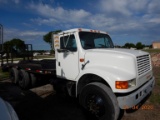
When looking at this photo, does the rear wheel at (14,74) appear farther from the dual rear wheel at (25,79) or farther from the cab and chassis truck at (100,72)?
the cab and chassis truck at (100,72)

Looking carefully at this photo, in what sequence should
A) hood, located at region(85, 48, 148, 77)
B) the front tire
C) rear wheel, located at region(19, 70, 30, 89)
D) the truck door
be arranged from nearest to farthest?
hood, located at region(85, 48, 148, 77), the truck door, rear wheel, located at region(19, 70, 30, 89), the front tire

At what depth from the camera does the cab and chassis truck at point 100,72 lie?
3.75 m

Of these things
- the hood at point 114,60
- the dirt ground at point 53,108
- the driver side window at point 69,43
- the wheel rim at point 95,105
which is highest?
the driver side window at point 69,43

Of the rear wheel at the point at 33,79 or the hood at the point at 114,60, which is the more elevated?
the hood at the point at 114,60

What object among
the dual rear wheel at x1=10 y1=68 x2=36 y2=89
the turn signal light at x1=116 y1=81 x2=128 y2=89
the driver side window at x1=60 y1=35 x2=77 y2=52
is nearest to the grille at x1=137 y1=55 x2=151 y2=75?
the turn signal light at x1=116 y1=81 x2=128 y2=89

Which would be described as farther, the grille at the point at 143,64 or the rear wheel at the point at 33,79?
the rear wheel at the point at 33,79

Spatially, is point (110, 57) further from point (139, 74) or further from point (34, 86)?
point (34, 86)

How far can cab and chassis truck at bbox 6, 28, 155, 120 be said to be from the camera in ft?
12.3

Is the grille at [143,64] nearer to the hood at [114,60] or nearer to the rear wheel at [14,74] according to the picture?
the hood at [114,60]

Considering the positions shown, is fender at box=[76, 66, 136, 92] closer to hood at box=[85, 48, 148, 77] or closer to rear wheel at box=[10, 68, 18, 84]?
hood at box=[85, 48, 148, 77]

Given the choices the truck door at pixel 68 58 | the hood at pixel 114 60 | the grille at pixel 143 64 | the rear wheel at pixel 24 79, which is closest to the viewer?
the hood at pixel 114 60

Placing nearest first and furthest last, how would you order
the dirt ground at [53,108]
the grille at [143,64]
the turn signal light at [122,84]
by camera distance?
the turn signal light at [122,84] < the grille at [143,64] < the dirt ground at [53,108]

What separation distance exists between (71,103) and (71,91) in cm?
89

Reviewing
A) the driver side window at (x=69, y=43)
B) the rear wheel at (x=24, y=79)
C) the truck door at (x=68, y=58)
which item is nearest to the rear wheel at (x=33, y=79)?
the rear wheel at (x=24, y=79)
